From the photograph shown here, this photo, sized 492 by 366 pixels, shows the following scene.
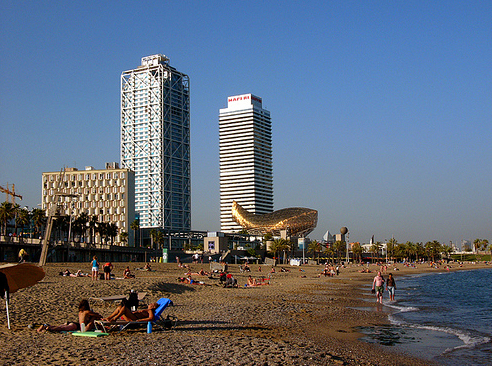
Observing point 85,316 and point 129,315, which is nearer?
point 85,316

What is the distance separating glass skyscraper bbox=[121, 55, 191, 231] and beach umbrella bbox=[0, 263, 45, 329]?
16293 cm

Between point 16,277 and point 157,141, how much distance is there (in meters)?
171

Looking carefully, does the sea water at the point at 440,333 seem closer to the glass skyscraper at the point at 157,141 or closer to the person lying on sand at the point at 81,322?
the person lying on sand at the point at 81,322

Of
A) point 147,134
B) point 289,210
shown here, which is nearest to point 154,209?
point 147,134

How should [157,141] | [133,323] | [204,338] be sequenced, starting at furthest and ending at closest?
[157,141], [133,323], [204,338]

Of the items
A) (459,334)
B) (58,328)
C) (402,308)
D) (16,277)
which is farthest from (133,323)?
(402,308)

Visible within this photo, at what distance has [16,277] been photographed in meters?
12.5

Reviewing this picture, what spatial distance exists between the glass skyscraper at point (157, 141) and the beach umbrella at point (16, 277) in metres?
163

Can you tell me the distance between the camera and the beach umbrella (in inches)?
481

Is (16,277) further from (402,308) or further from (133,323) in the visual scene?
(402,308)

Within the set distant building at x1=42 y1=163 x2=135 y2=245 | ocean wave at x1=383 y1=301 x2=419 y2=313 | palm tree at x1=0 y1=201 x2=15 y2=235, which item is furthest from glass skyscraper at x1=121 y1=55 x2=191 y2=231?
ocean wave at x1=383 y1=301 x2=419 y2=313

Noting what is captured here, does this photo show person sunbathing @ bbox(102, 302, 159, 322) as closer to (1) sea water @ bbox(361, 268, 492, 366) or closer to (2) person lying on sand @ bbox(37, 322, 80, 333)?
(2) person lying on sand @ bbox(37, 322, 80, 333)

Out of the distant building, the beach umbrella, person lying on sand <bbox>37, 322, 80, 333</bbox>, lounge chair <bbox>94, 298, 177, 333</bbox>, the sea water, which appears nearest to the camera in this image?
the beach umbrella

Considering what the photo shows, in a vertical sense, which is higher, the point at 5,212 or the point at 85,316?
the point at 5,212
